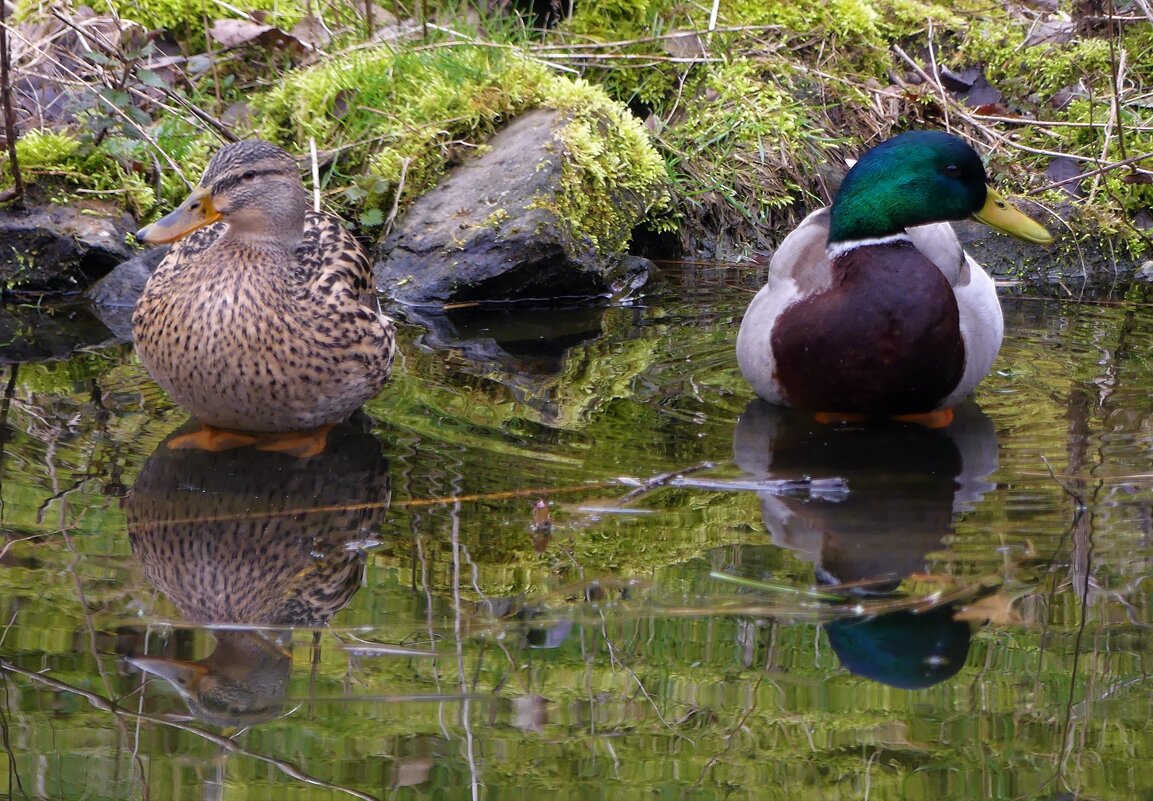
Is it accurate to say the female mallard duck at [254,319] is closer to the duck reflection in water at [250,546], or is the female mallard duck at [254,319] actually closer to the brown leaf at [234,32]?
the duck reflection in water at [250,546]

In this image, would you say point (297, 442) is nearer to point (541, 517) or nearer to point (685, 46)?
point (541, 517)

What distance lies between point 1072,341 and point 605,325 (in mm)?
1686

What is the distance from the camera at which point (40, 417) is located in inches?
161

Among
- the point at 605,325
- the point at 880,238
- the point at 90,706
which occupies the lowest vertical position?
the point at 605,325

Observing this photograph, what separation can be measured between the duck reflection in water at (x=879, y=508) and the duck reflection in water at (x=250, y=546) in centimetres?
101

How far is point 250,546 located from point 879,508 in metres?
1.49

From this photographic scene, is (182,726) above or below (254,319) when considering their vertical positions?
below

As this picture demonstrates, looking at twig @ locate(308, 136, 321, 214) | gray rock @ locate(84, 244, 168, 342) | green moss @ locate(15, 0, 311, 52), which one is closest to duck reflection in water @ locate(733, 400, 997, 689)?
twig @ locate(308, 136, 321, 214)

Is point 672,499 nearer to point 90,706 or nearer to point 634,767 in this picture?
point 634,767

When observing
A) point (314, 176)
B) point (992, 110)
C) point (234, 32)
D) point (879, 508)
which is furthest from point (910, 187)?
point (234, 32)

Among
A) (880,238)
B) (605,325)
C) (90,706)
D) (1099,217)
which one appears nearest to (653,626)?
(90,706)

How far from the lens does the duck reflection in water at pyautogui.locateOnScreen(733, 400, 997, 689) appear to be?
270cm

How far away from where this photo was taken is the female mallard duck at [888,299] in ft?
13.6

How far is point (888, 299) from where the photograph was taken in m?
4.13
